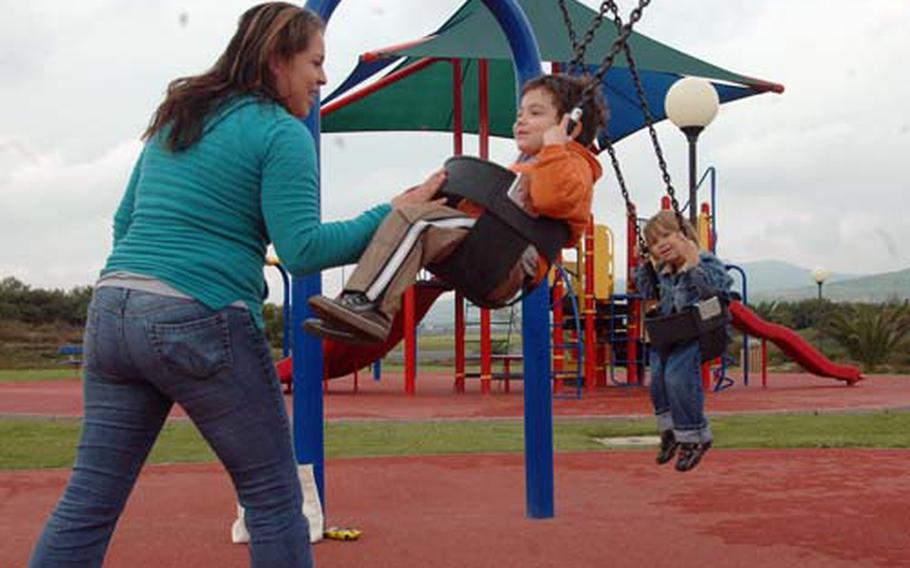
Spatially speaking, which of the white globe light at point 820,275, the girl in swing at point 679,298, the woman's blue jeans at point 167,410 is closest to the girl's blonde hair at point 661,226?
the girl in swing at point 679,298

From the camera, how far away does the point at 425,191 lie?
2959 mm

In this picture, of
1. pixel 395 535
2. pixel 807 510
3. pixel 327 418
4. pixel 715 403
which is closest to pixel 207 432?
pixel 395 535

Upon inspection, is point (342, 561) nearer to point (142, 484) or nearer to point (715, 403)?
point (142, 484)

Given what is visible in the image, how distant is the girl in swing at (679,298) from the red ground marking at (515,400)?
23.1ft

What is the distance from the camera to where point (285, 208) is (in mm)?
2373

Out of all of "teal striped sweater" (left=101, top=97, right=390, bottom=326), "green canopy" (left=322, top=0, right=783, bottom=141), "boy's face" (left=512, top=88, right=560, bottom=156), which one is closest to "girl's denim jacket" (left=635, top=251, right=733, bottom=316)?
"boy's face" (left=512, top=88, right=560, bottom=156)

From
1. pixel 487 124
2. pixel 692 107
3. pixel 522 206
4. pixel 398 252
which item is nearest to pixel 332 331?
pixel 398 252

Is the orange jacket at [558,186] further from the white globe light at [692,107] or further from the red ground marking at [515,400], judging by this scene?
the red ground marking at [515,400]

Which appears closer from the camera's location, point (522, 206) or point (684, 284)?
point (522, 206)

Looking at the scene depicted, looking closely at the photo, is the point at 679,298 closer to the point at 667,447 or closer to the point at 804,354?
the point at 667,447

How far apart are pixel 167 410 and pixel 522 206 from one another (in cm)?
107

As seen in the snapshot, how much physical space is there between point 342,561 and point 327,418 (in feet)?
25.2

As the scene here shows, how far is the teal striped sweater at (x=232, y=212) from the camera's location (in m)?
2.38

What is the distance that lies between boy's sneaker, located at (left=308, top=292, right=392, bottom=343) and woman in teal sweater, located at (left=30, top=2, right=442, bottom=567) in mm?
210
